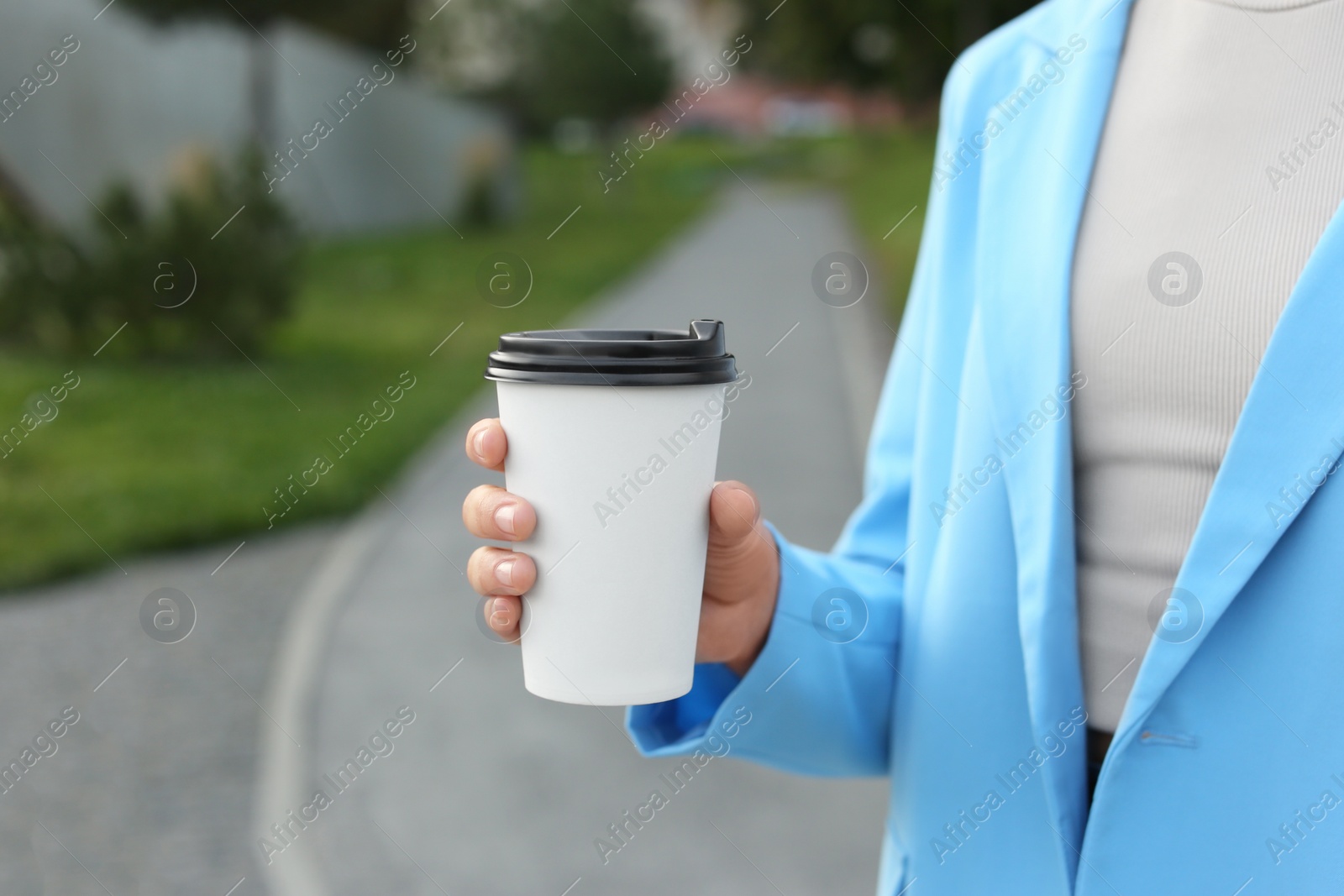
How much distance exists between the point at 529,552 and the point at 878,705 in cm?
57

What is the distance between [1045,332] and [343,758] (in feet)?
11.4

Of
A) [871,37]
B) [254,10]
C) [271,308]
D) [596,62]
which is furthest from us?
Result: [596,62]

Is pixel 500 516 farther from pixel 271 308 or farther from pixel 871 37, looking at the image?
pixel 871 37

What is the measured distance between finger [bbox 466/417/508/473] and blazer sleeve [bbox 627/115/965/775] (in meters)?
0.37

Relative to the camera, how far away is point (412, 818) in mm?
3807

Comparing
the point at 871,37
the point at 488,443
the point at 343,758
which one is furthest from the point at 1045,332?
the point at 871,37

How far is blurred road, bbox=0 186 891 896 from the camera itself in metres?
3.55

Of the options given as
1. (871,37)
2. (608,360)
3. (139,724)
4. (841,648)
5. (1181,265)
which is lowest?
(139,724)

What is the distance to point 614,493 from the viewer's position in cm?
A: 124

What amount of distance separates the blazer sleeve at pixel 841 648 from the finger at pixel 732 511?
0.13 meters

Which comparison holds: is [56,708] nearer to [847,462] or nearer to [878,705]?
[878,705]

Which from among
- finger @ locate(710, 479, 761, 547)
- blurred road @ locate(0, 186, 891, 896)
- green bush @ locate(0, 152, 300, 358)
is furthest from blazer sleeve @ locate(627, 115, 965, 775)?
green bush @ locate(0, 152, 300, 358)

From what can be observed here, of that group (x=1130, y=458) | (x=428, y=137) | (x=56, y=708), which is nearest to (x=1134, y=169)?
(x=1130, y=458)

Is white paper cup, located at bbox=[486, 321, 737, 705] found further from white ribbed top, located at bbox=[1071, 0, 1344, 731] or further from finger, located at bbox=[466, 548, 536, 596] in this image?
white ribbed top, located at bbox=[1071, 0, 1344, 731]
